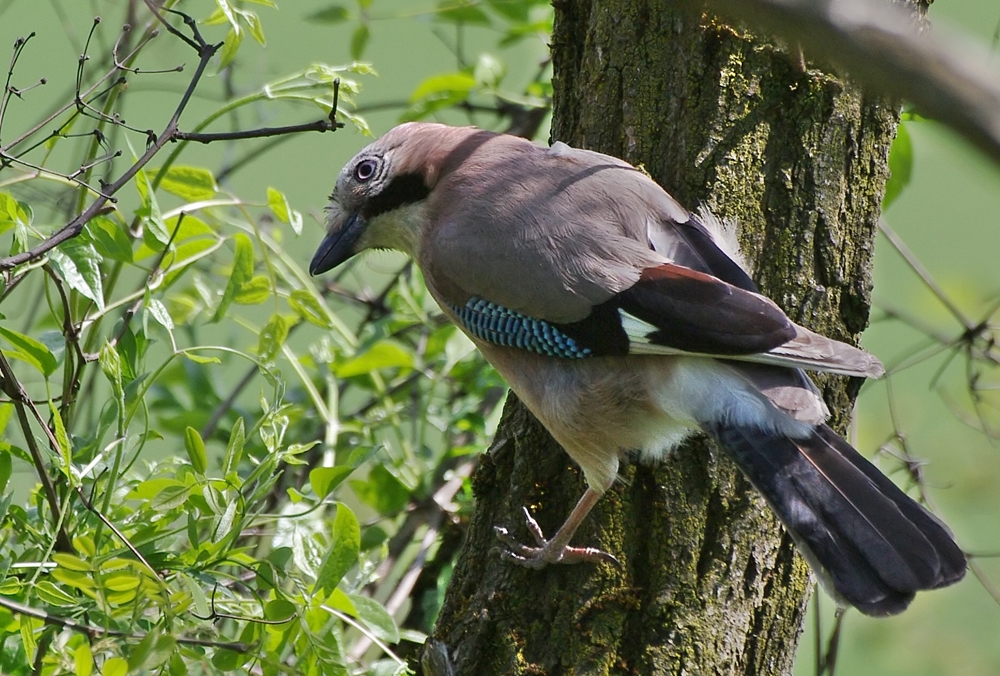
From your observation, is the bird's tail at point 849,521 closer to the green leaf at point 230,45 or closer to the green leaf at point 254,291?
the green leaf at point 254,291

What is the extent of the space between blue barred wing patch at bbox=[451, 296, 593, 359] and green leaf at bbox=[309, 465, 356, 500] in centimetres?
73

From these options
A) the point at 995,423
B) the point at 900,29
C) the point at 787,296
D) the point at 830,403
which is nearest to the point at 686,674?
the point at 830,403

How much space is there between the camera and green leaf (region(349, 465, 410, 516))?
150 inches

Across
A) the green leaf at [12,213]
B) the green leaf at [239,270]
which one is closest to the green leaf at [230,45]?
the green leaf at [239,270]

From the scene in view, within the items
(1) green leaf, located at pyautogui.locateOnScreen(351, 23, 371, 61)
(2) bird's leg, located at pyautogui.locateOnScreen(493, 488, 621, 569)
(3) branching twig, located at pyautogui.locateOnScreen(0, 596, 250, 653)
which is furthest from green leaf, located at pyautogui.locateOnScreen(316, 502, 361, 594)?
(1) green leaf, located at pyautogui.locateOnScreen(351, 23, 371, 61)

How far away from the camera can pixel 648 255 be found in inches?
110

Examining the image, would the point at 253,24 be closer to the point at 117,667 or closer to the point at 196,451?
the point at 196,451

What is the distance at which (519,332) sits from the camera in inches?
113

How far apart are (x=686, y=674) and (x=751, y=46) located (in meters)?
1.65

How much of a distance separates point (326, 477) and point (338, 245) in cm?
118

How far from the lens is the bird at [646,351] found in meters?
2.44

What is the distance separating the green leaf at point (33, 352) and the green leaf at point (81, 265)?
0.16m

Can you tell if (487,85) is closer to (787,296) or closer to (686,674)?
(787,296)

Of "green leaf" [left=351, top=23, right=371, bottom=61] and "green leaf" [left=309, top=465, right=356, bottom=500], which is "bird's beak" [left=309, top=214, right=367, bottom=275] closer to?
"green leaf" [left=351, top=23, right=371, bottom=61]
